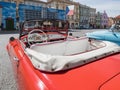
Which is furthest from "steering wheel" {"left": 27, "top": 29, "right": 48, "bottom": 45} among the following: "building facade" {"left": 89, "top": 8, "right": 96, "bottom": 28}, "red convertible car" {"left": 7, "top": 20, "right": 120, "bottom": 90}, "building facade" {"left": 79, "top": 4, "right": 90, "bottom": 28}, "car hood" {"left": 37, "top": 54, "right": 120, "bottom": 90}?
"building facade" {"left": 89, "top": 8, "right": 96, "bottom": 28}

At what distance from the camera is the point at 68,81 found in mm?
1600

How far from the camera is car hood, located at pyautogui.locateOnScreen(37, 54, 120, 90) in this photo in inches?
60.3

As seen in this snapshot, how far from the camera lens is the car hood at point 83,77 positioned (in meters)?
1.53

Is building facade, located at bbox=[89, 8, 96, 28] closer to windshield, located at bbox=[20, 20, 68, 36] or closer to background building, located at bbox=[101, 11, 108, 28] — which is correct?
background building, located at bbox=[101, 11, 108, 28]

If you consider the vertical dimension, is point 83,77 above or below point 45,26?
below

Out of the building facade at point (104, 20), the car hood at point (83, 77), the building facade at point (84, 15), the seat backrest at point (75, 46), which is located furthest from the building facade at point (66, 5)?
the car hood at point (83, 77)

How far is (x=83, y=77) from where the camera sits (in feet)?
5.40

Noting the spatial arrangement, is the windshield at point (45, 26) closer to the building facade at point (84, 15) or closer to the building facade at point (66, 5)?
the building facade at point (66, 5)

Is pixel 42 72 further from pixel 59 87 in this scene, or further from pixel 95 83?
pixel 95 83

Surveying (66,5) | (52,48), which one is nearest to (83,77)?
(52,48)

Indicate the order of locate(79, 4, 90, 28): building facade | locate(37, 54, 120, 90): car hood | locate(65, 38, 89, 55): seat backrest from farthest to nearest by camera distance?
locate(79, 4, 90, 28): building facade
locate(65, 38, 89, 55): seat backrest
locate(37, 54, 120, 90): car hood

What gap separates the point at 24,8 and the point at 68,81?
36970 mm

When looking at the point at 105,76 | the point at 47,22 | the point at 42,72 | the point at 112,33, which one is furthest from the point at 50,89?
the point at 112,33

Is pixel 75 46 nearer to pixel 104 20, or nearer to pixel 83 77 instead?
pixel 83 77
